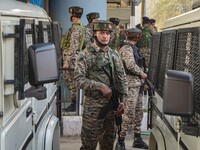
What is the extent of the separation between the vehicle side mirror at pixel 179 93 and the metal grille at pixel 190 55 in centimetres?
29

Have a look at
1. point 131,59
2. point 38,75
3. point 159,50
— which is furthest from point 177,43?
point 131,59

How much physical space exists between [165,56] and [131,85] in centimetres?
255

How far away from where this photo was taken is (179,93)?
2.37m

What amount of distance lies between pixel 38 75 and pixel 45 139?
4.12ft

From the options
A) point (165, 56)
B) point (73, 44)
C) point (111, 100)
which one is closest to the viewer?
point (165, 56)

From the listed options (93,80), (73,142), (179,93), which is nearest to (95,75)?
(93,80)

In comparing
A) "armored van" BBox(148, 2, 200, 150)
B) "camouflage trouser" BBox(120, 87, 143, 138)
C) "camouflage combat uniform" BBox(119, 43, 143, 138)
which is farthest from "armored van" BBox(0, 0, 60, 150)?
"camouflage trouser" BBox(120, 87, 143, 138)

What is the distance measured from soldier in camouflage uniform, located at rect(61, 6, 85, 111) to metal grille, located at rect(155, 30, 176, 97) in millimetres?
3249

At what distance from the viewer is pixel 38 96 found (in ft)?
9.81

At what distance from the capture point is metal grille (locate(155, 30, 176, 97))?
3.85 metres

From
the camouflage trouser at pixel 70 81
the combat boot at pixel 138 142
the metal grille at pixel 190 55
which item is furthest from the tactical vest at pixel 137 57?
the metal grille at pixel 190 55

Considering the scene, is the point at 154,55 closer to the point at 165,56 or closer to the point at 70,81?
the point at 165,56

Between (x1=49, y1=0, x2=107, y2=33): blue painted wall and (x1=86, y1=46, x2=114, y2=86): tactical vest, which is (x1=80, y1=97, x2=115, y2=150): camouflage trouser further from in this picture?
(x1=49, y1=0, x2=107, y2=33): blue painted wall

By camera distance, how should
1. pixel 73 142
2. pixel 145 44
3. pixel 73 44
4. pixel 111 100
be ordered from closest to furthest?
pixel 111 100
pixel 73 142
pixel 73 44
pixel 145 44
